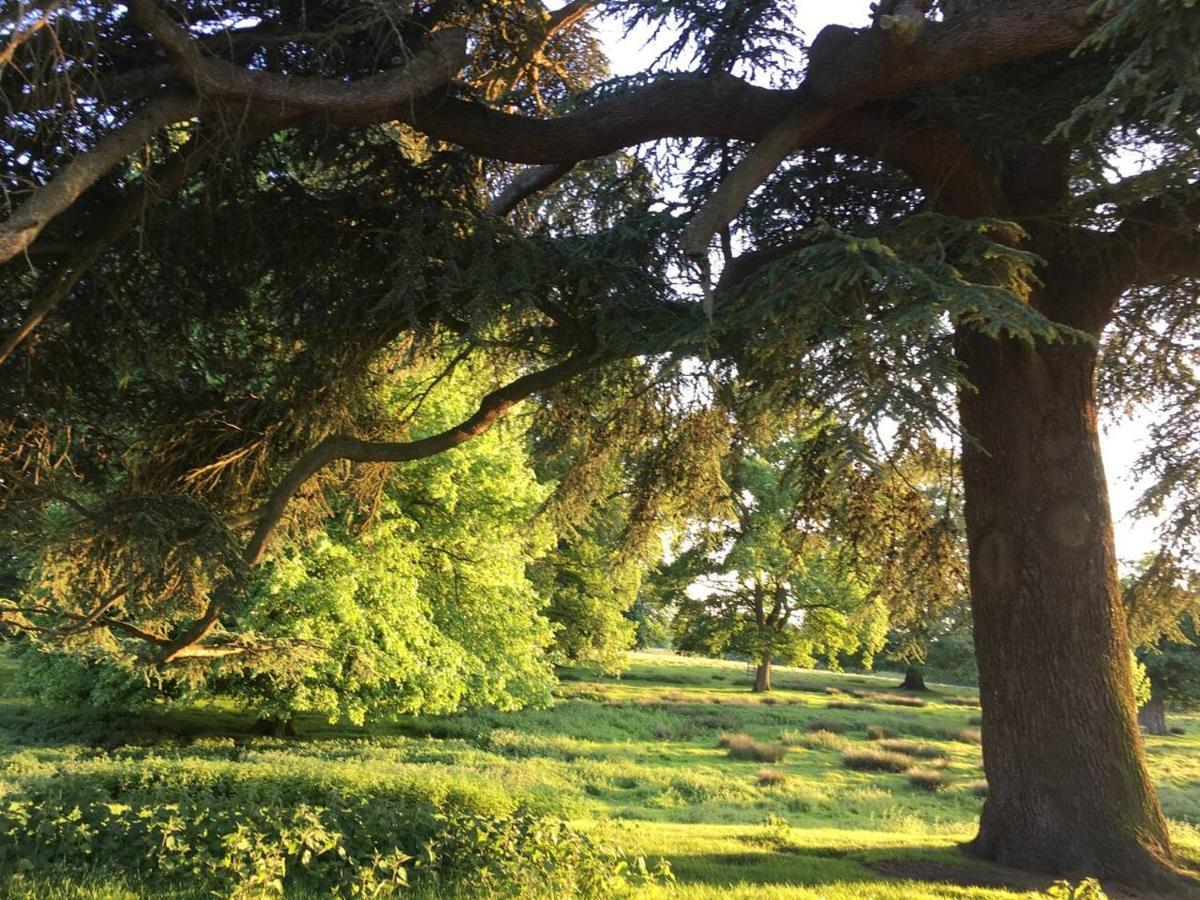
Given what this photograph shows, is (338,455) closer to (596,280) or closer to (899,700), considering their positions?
(596,280)

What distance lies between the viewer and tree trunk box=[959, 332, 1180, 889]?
6.37 m

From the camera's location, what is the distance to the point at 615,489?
9.15 meters

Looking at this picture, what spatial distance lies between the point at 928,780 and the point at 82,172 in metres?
18.3

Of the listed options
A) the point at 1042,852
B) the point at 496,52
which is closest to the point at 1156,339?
the point at 1042,852

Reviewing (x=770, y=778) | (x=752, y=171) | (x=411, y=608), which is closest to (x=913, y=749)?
(x=770, y=778)

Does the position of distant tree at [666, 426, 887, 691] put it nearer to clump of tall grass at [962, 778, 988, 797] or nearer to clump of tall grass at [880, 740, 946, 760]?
clump of tall grass at [880, 740, 946, 760]

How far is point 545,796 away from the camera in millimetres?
11367

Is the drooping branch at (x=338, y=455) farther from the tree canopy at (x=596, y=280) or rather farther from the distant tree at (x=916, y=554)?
the distant tree at (x=916, y=554)

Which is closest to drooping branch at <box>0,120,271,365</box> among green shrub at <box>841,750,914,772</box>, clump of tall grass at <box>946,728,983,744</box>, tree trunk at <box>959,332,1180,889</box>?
tree trunk at <box>959,332,1180,889</box>

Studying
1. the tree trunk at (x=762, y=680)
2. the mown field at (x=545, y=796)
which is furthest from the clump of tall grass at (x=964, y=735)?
the tree trunk at (x=762, y=680)

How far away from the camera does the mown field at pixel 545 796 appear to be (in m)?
5.55

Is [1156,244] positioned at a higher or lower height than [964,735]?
higher

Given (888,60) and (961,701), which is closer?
(888,60)

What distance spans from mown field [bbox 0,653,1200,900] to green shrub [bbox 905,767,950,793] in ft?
0.22
